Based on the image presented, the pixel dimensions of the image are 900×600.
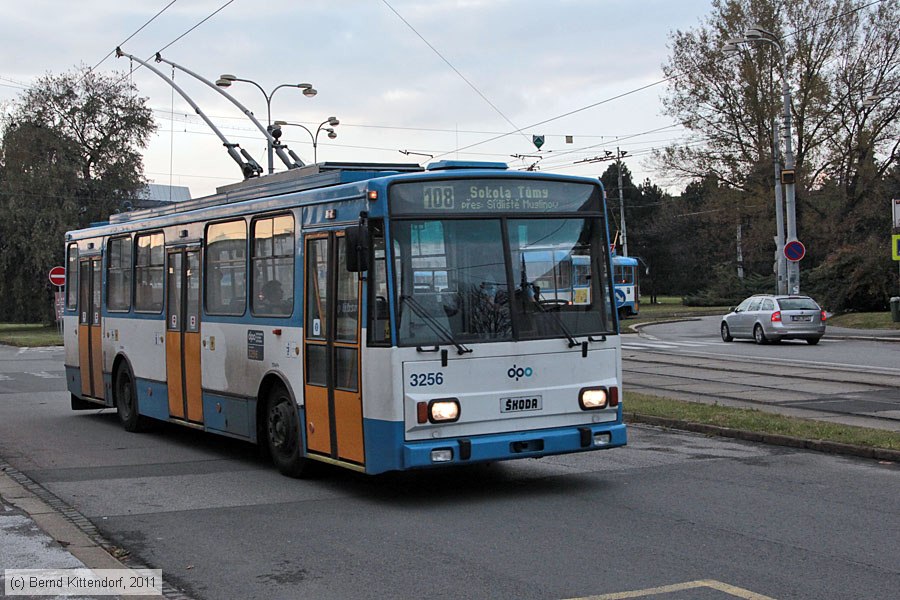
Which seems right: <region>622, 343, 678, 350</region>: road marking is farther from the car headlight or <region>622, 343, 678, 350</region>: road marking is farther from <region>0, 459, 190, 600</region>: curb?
the car headlight

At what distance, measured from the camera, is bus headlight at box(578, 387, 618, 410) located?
31.8 feet

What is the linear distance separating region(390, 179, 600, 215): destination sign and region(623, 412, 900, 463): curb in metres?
3.84

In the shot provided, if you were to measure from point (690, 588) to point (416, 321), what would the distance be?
3.51m

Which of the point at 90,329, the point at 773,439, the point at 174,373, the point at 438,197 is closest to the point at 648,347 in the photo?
the point at 90,329

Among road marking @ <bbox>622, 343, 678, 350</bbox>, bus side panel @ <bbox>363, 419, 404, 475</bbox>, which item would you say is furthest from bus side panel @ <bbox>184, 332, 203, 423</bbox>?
road marking @ <bbox>622, 343, 678, 350</bbox>

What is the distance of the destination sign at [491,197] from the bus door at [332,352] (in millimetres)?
690

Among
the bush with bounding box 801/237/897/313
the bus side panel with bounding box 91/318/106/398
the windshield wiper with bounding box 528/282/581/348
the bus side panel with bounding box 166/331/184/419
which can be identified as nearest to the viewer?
the windshield wiper with bounding box 528/282/581/348

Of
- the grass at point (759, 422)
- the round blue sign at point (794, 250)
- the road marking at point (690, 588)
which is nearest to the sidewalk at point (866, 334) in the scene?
the round blue sign at point (794, 250)

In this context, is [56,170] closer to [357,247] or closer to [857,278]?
[857,278]

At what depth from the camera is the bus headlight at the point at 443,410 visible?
8938 mm

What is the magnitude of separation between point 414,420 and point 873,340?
2633 cm

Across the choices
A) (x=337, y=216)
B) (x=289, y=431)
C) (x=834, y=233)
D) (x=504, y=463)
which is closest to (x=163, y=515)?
(x=289, y=431)

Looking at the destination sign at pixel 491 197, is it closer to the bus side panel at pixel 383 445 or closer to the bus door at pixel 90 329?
the bus side panel at pixel 383 445

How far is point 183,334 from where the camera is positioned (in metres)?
13.0
